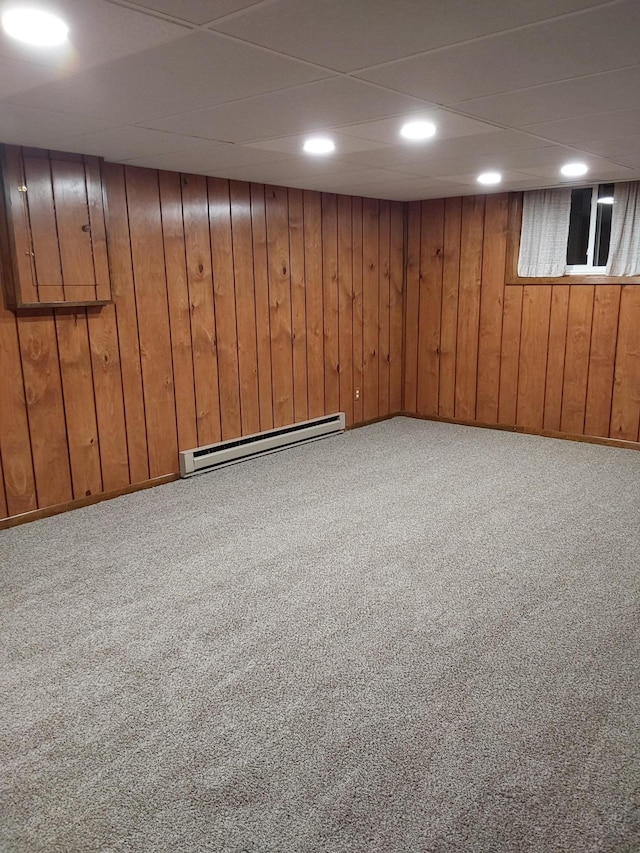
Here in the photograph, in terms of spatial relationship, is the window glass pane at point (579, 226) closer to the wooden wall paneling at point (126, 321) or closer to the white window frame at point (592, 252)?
the white window frame at point (592, 252)

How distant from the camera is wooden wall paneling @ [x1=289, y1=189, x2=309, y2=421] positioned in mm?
5227

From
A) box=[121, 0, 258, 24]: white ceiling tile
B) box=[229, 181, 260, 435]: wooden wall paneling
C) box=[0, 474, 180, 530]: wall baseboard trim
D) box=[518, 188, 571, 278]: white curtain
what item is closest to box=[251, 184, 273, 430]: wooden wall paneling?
box=[229, 181, 260, 435]: wooden wall paneling

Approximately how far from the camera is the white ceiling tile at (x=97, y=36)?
5.53 ft

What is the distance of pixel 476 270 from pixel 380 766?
4849 mm

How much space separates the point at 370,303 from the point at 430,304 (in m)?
0.62

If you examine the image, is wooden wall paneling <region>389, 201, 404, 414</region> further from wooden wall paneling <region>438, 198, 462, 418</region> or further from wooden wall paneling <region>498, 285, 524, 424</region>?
wooden wall paneling <region>498, 285, 524, 424</region>

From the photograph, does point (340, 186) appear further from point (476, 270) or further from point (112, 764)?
point (112, 764)

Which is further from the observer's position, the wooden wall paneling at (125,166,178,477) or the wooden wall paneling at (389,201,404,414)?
the wooden wall paneling at (389,201,404,414)

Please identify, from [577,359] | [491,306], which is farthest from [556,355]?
[491,306]

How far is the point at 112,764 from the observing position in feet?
6.31

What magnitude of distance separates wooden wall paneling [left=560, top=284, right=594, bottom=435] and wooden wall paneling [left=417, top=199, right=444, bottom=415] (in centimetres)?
123

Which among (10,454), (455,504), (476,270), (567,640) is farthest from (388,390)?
(567,640)

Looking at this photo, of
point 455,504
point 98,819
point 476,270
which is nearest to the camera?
point 98,819

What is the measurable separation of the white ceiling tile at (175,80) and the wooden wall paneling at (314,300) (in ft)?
8.91
